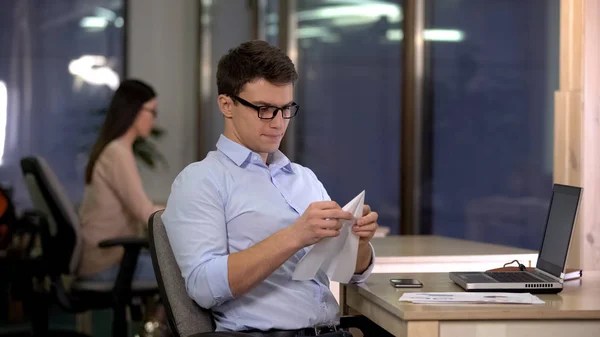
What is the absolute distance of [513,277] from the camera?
207 cm

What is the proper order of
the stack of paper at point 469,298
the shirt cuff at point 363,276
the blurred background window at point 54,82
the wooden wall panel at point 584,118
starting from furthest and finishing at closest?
1. the blurred background window at point 54,82
2. the wooden wall panel at point 584,118
3. the shirt cuff at point 363,276
4. the stack of paper at point 469,298

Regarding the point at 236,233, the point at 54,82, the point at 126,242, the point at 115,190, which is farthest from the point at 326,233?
the point at 54,82

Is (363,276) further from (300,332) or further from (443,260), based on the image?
(443,260)

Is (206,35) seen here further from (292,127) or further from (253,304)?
(253,304)

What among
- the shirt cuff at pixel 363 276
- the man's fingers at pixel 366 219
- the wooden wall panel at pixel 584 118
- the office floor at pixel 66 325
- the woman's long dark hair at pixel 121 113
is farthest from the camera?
the office floor at pixel 66 325

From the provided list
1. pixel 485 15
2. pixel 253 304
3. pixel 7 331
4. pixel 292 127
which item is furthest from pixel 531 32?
pixel 7 331

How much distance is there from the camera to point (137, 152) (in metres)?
7.06

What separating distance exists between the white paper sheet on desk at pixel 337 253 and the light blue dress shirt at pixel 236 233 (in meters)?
0.10

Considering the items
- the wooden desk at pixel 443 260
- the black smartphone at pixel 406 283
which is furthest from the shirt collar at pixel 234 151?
the wooden desk at pixel 443 260

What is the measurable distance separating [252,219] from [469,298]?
1.68 feet

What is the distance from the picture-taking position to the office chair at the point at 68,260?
11.8 ft

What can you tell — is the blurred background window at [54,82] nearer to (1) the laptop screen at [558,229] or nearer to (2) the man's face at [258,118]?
(2) the man's face at [258,118]

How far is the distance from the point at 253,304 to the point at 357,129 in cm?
272

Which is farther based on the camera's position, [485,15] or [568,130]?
[485,15]
